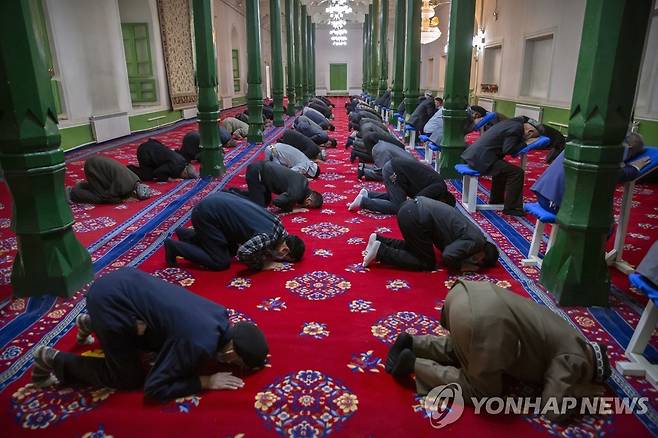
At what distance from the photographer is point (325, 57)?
1128 inches

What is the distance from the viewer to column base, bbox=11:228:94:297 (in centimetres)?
265

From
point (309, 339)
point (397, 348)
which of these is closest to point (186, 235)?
point (309, 339)

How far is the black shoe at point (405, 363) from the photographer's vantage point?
1961 millimetres

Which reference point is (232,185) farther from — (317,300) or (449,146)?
(317,300)

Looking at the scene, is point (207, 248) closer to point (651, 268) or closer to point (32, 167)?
point (32, 167)

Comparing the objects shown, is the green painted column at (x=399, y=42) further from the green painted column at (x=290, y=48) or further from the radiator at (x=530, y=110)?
the green painted column at (x=290, y=48)

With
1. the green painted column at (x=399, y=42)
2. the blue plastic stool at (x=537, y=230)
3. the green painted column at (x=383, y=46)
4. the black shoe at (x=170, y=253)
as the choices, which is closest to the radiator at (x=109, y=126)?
the green painted column at (x=399, y=42)

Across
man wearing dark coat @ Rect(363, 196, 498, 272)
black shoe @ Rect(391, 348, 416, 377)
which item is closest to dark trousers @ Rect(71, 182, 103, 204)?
man wearing dark coat @ Rect(363, 196, 498, 272)

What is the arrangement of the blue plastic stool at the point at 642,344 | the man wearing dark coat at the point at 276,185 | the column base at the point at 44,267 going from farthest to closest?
the man wearing dark coat at the point at 276,185, the column base at the point at 44,267, the blue plastic stool at the point at 642,344

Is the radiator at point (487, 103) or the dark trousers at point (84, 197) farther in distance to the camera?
the radiator at point (487, 103)

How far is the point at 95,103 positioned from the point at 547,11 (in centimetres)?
933

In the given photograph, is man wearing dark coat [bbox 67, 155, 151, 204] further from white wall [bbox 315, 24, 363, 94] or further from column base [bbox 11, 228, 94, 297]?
white wall [bbox 315, 24, 363, 94]

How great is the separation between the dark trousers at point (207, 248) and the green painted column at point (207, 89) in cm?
302

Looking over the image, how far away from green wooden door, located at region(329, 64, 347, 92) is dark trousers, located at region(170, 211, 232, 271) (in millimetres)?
27277
